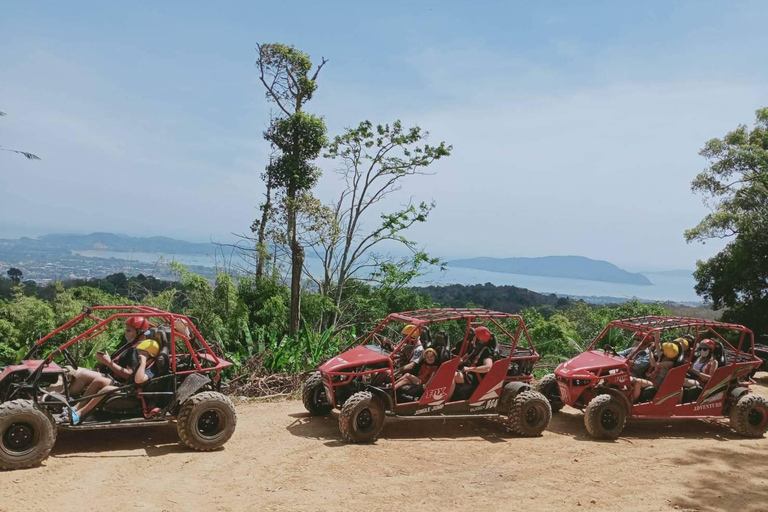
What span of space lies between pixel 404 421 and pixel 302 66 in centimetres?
1075

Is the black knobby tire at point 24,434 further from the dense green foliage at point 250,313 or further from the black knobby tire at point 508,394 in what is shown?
the black knobby tire at point 508,394

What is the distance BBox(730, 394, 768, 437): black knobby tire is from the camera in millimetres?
10367

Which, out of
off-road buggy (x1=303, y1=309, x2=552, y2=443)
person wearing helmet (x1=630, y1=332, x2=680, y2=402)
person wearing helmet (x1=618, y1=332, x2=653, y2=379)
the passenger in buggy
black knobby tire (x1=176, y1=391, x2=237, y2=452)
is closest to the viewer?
black knobby tire (x1=176, y1=391, x2=237, y2=452)

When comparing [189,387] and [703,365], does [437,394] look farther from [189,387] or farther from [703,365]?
[703,365]

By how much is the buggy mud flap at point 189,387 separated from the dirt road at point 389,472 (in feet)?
2.04

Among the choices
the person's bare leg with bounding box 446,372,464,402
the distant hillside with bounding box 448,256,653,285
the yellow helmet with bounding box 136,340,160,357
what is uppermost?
the distant hillside with bounding box 448,256,653,285

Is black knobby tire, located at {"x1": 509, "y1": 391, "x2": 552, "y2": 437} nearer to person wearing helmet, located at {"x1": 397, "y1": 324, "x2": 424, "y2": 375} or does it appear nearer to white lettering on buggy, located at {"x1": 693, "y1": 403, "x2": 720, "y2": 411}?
person wearing helmet, located at {"x1": 397, "y1": 324, "x2": 424, "y2": 375}

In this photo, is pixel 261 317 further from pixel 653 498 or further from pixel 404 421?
pixel 653 498

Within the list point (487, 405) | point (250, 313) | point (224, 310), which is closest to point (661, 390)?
point (487, 405)

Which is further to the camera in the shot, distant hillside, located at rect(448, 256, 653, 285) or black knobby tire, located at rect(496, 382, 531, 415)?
distant hillside, located at rect(448, 256, 653, 285)

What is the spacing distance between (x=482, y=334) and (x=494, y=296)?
1858 centimetres

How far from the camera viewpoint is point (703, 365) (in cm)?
1071

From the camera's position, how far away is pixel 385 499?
6723 millimetres

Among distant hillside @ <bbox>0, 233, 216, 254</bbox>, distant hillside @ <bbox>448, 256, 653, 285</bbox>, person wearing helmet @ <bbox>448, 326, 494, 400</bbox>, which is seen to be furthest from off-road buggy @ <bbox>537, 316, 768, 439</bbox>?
distant hillside @ <bbox>448, 256, 653, 285</bbox>
